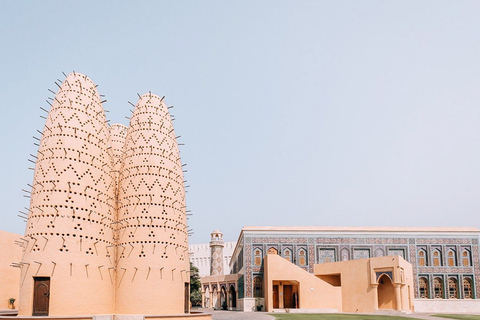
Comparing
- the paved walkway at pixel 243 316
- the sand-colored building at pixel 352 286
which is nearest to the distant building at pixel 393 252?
the sand-colored building at pixel 352 286

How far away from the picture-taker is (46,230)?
18.9 meters

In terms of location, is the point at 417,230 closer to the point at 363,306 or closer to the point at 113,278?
the point at 363,306

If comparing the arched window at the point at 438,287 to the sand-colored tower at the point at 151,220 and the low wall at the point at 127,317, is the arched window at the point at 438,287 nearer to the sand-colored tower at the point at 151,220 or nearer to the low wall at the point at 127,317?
the sand-colored tower at the point at 151,220

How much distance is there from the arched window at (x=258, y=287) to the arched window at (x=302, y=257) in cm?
435

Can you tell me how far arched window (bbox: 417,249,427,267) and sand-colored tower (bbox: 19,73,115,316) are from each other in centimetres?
3559

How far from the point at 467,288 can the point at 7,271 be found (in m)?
41.2

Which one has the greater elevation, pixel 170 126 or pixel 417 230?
pixel 170 126

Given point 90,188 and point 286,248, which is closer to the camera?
point 90,188

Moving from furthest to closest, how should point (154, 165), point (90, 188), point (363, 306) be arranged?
point (363, 306), point (154, 165), point (90, 188)

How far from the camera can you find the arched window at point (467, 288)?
46.5 m

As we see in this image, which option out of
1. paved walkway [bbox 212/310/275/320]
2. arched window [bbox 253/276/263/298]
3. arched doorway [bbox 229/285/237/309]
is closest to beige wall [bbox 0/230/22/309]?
paved walkway [bbox 212/310/275/320]

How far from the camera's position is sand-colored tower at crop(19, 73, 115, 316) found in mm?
18375

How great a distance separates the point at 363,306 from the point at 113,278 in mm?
24797

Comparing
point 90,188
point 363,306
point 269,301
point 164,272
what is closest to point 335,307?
point 363,306
